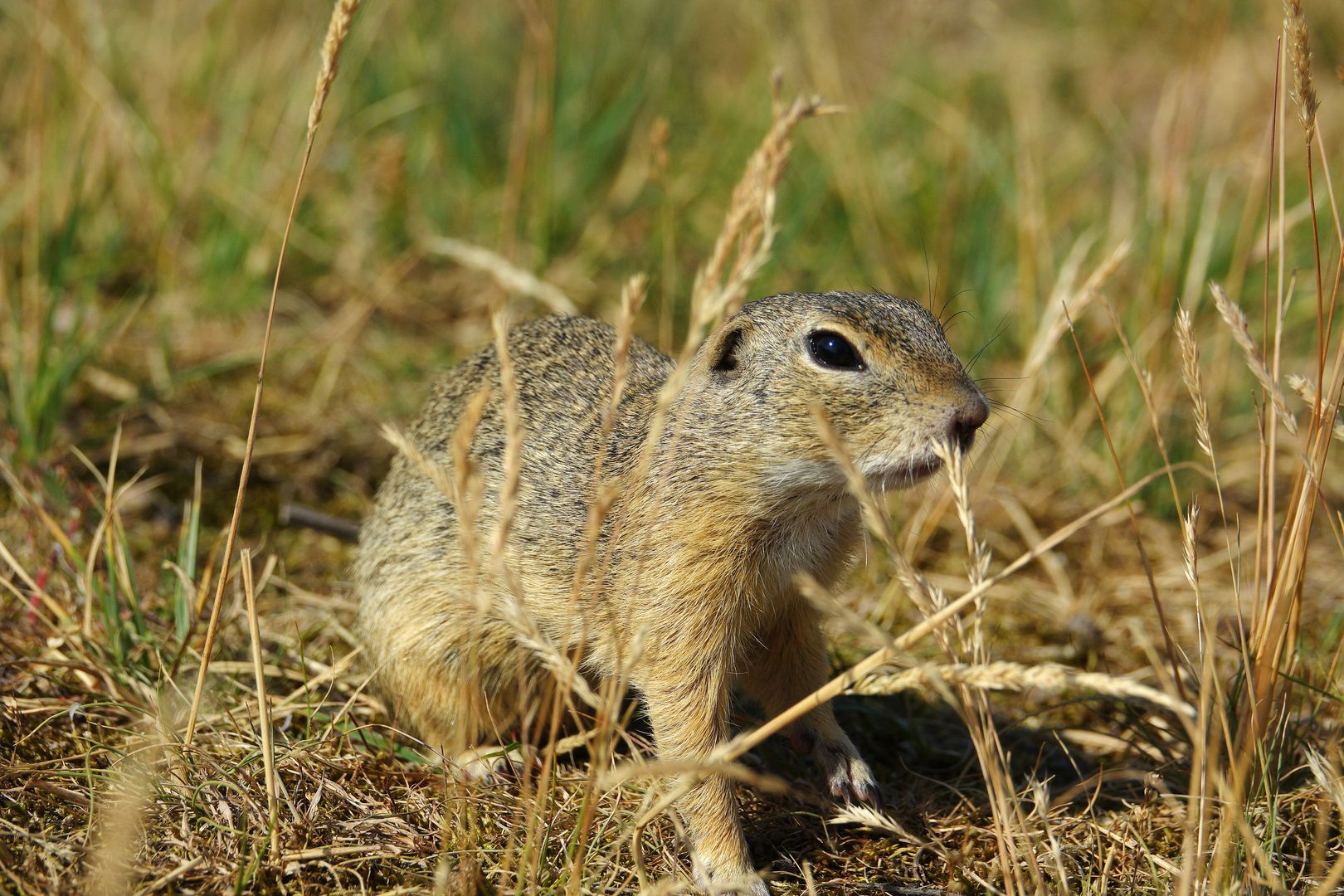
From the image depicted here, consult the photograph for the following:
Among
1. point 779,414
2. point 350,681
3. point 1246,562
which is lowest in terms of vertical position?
point 350,681

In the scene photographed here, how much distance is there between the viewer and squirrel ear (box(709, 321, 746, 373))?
Result: 2.95 metres

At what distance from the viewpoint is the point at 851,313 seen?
2783 mm

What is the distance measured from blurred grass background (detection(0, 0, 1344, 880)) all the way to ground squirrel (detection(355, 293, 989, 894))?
0.66 metres

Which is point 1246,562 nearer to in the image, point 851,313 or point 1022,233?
point 1022,233

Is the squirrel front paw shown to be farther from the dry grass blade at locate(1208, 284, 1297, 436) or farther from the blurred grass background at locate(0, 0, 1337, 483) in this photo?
the blurred grass background at locate(0, 0, 1337, 483)

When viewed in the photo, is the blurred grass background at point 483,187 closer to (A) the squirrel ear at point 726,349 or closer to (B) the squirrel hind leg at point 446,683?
(A) the squirrel ear at point 726,349

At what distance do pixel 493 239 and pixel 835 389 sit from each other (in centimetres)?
Answer: 314

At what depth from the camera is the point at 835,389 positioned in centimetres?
273

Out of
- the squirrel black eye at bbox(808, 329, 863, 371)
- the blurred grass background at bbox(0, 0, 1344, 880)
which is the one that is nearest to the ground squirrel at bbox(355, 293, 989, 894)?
the squirrel black eye at bbox(808, 329, 863, 371)

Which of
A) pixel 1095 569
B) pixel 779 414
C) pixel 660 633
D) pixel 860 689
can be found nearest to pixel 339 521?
pixel 660 633

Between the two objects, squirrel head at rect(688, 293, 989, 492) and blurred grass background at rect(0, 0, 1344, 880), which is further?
blurred grass background at rect(0, 0, 1344, 880)

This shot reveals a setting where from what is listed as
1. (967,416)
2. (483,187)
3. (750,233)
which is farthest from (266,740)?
(483,187)

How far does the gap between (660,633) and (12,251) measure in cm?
347

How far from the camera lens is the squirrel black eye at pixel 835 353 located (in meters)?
2.76
